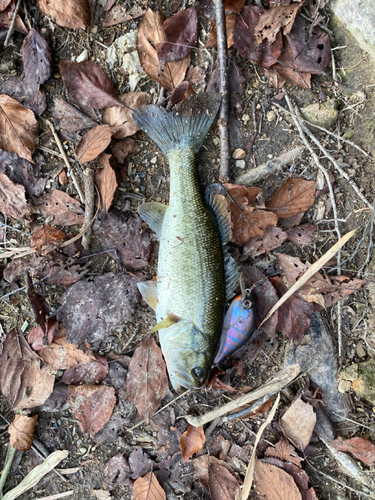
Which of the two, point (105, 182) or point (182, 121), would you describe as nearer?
point (182, 121)

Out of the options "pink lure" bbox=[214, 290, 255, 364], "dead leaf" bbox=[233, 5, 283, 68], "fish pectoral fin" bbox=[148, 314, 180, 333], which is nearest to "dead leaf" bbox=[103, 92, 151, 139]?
"dead leaf" bbox=[233, 5, 283, 68]

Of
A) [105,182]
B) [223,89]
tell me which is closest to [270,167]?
[223,89]

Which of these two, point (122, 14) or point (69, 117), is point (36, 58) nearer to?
point (69, 117)

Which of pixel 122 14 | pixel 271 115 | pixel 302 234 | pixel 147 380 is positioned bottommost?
pixel 147 380

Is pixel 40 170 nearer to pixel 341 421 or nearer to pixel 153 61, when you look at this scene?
pixel 153 61

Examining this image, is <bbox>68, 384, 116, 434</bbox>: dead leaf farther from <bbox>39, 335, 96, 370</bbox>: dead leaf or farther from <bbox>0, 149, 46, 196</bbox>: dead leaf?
<bbox>0, 149, 46, 196</bbox>: dead leaf

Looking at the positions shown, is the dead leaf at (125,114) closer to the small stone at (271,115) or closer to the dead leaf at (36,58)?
the dead leaf at (36,58)

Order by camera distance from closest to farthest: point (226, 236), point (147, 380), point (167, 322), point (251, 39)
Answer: point (167, 322)
point (226, 236)
point (251, 39)
point (147, 380)
